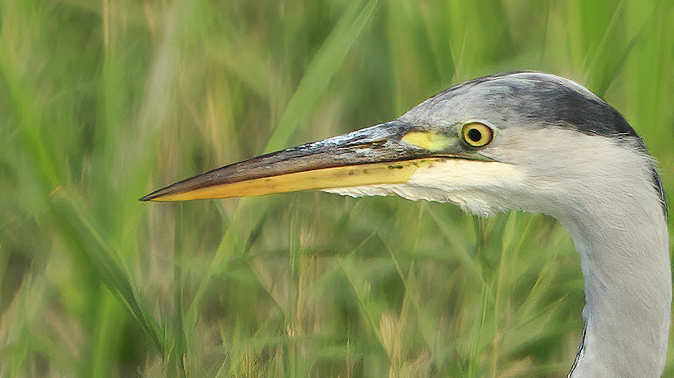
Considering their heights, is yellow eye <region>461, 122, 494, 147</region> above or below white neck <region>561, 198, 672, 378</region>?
above

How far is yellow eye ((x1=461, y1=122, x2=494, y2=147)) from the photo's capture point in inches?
52.8

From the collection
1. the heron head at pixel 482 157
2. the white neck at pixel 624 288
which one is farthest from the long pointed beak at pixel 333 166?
the white neck at pixel 624 288

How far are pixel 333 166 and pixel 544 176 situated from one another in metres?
0.37

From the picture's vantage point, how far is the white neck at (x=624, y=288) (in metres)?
1.28


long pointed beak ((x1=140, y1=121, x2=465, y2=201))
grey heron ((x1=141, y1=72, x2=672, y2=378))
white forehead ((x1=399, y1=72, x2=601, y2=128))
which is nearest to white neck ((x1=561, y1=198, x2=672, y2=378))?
grey heron ((x1=141, y1=72, x2=672, y2=378))

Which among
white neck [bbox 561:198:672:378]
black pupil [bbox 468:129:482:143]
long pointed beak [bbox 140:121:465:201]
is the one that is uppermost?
black pupil [bbox 468:129:482:143]

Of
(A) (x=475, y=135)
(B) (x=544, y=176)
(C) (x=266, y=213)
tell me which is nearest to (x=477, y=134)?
(A) (x=475, y=135)

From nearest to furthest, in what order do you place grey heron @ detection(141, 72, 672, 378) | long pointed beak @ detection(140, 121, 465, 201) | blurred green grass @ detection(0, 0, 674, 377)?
grey heron @ detection(141, 72, 672, 378), long pointed beak @ detection(140, 121, 465, 201), blurred green grass @ detection(0, 0, 674, 377)

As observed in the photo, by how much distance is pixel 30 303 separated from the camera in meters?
1.71

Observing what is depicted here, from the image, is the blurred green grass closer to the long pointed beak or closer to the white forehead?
the long pointed beak

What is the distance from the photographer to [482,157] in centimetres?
136

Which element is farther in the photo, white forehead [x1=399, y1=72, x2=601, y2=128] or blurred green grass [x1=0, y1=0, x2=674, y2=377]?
blurred green grass [x1=0, y1=0, x2=674, y2=377]

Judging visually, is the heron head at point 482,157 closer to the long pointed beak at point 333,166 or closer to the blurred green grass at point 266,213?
the long pointed beak at point 333,166

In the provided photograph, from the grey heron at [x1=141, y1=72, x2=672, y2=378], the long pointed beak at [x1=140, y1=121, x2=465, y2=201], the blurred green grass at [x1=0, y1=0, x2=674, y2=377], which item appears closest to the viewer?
the grey heron at [x1=141, y1=72, x2=672, y2=378]
